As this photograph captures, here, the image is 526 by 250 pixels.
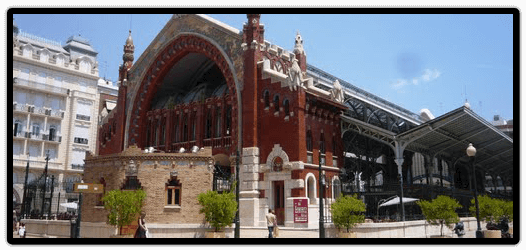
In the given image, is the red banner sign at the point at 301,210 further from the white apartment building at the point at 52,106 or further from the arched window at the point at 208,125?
the white apartment building at the point at 52,106

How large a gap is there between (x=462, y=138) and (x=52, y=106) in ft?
124

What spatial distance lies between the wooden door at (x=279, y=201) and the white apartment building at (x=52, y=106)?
1506 centimetres

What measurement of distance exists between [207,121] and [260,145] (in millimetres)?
7752

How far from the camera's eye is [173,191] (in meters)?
27.7

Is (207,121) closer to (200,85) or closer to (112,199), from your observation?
(200,85)

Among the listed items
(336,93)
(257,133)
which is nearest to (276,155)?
(257,133)

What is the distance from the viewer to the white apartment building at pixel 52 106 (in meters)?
39.3

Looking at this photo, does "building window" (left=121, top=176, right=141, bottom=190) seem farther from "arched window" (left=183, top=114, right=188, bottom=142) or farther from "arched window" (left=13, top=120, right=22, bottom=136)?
"arched window" (left=13, top=120, right=22, bottom=136)

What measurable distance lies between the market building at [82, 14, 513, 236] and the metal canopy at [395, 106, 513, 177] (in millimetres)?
94

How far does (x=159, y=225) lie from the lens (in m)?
26.5

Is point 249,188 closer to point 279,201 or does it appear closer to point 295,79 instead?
point 279,201

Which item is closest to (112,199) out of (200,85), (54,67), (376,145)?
(200,85)
